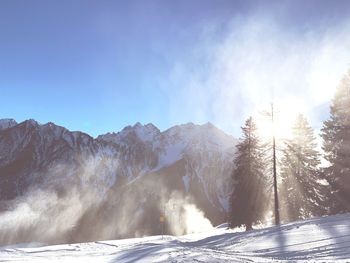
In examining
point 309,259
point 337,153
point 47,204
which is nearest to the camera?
point 309,259

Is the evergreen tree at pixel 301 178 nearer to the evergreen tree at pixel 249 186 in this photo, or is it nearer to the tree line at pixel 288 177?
the tree line at pixel 288 177

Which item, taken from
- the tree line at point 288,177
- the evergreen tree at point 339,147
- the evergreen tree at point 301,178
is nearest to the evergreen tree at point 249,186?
the tree line at point 288,177

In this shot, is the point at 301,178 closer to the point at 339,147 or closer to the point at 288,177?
the point at 288,177

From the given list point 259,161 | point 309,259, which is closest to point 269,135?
point 259,161

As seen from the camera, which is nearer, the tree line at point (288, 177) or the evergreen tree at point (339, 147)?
the evergreen tree at point (339, 147)

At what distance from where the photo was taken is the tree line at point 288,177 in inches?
1200

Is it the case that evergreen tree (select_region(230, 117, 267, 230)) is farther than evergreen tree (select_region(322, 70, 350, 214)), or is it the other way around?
evergreen tree (select_region(230, 117, 267, 230))

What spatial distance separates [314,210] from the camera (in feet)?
107

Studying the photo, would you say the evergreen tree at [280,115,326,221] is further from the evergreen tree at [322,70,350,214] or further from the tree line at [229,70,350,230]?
the evergreen tree at [322,70,350,214]

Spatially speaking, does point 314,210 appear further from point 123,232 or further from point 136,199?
point 136,199

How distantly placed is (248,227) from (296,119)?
40.1 feet

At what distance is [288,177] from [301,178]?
1.27 m

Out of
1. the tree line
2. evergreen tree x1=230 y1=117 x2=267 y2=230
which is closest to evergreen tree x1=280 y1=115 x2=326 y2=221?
the tree line

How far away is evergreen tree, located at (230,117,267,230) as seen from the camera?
108 ft
